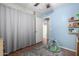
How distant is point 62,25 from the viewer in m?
2.02

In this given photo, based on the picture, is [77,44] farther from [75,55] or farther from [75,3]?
[75,3]

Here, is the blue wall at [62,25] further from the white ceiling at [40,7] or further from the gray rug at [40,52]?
the gray rug at [40,52]

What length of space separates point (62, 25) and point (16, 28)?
859 mm

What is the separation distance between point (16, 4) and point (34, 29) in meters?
0.57

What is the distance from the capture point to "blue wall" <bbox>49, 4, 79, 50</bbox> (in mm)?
1984

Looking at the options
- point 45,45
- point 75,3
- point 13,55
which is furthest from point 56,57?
point 75,3

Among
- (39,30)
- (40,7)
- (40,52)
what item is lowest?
(40,52)

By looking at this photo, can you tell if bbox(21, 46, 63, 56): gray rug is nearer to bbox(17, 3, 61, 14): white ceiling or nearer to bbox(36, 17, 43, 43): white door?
bbox(36, 17, 43, 43): white door

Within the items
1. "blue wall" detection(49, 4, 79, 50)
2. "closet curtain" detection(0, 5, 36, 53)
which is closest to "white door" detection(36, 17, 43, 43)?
"closet curtain" detection(0, 5, 36, 53)

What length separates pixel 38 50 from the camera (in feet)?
6.86

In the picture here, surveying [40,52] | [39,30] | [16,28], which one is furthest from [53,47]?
[16,28]

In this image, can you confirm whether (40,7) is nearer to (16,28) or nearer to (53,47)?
(16,28)

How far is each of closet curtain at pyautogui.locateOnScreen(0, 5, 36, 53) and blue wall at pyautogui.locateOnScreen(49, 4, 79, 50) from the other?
0.40 meters

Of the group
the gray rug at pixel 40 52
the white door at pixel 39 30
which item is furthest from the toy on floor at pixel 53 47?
the white door at pixel 39 30
